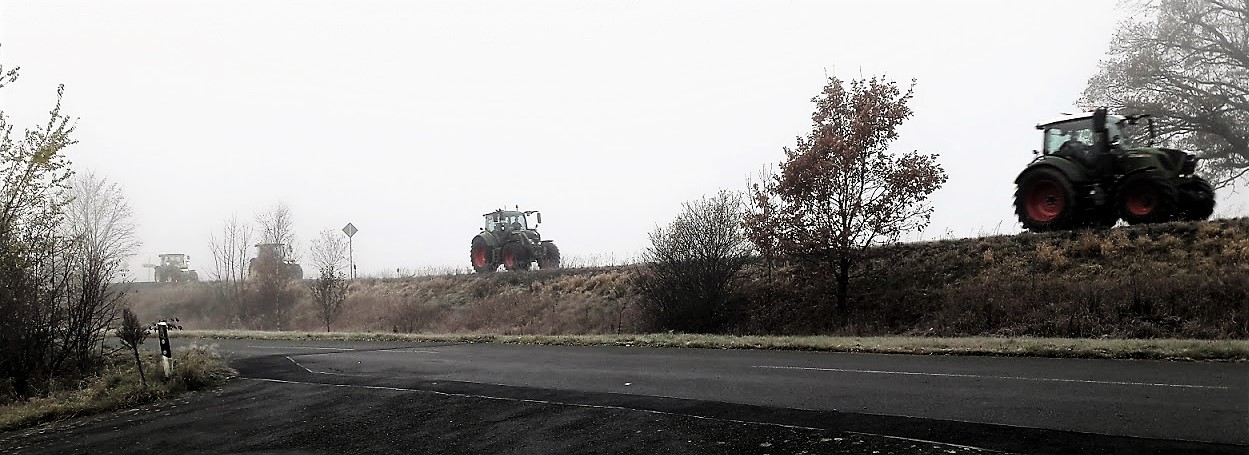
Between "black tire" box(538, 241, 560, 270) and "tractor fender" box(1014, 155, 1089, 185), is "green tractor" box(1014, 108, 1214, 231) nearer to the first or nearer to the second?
"tractor fender" box(1014, 155, 1089, 185)

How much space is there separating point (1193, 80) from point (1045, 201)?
11571 mm

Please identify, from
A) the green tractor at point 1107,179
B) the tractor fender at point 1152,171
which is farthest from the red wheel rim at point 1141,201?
the tractor fender at point 1152,171

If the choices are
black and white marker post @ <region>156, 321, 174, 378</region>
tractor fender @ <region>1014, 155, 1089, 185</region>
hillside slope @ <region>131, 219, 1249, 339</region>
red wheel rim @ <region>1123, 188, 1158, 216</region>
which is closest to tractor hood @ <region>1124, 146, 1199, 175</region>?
red wheel rim @ <region>1123, 188, 1158, 216</region>

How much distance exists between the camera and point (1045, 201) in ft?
65.6

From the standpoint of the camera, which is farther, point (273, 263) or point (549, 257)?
point (273, 263)

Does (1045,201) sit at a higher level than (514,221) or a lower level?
lower

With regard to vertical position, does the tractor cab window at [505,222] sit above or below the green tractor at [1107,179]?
above

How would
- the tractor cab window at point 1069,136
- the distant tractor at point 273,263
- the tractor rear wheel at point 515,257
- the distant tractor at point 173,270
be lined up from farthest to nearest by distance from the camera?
1. the distant tractor at point 173,270
2. the distant tractor at point 273,263
3. the tractor rear wheel at point 515,257
4. the tractor cab window at point 1069,136

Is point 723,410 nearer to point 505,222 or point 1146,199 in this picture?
point 1146,199

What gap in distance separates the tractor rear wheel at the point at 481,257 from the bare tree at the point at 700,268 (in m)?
13.4

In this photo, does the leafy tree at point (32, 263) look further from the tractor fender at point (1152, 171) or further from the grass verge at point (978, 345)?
the tractor fender at point (1152, 171)

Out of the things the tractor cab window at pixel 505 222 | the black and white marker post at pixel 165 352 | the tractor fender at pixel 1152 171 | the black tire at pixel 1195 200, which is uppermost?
the tractor cab window at pixel 505 222

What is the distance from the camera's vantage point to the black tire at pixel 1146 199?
59.1 ft

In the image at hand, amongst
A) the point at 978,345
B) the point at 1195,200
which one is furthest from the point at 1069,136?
the point at 978,345
